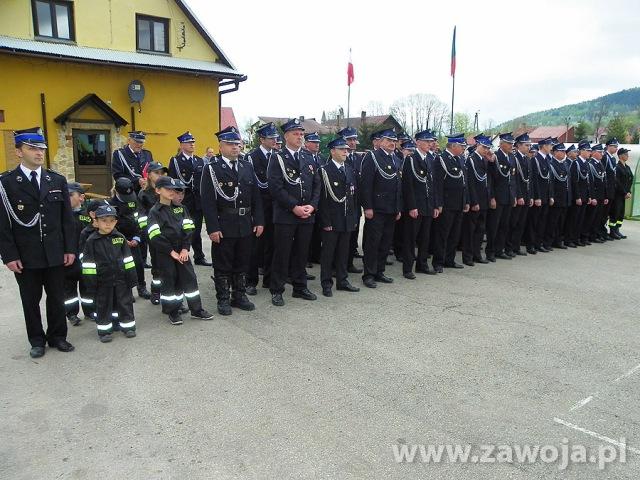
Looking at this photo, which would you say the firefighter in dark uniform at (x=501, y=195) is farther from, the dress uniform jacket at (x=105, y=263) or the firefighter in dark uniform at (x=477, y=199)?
the dress uniform jacket at (x=105, y=263)

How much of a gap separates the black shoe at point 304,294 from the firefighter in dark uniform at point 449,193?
Answer: 2398 mm

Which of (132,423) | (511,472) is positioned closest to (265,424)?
(132,423)

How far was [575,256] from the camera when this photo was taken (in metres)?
9.33

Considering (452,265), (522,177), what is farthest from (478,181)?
(452,265)

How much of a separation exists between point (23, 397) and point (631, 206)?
53.1ft

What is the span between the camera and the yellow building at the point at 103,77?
13.8 m

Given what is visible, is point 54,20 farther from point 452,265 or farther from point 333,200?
point 452,265

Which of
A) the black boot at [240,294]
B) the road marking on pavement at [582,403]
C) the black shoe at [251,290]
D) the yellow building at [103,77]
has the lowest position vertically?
the road marking on pavement at [582,403]

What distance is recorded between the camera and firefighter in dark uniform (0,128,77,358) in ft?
14.1

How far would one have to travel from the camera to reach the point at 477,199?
27.3 feet

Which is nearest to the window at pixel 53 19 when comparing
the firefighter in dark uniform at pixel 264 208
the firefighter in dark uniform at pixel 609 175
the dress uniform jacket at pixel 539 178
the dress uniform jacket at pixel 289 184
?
the firefighter in dark uniform at pixel 264 208

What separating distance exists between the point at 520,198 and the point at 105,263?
699cm

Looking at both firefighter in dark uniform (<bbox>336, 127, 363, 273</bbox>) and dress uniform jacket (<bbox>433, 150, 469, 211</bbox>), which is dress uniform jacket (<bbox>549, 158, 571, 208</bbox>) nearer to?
dress uniform jacket (<bbox>433, 150, 469, 211</bbox>)

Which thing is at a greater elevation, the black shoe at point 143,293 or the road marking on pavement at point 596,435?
the black shoe at point 143,293
